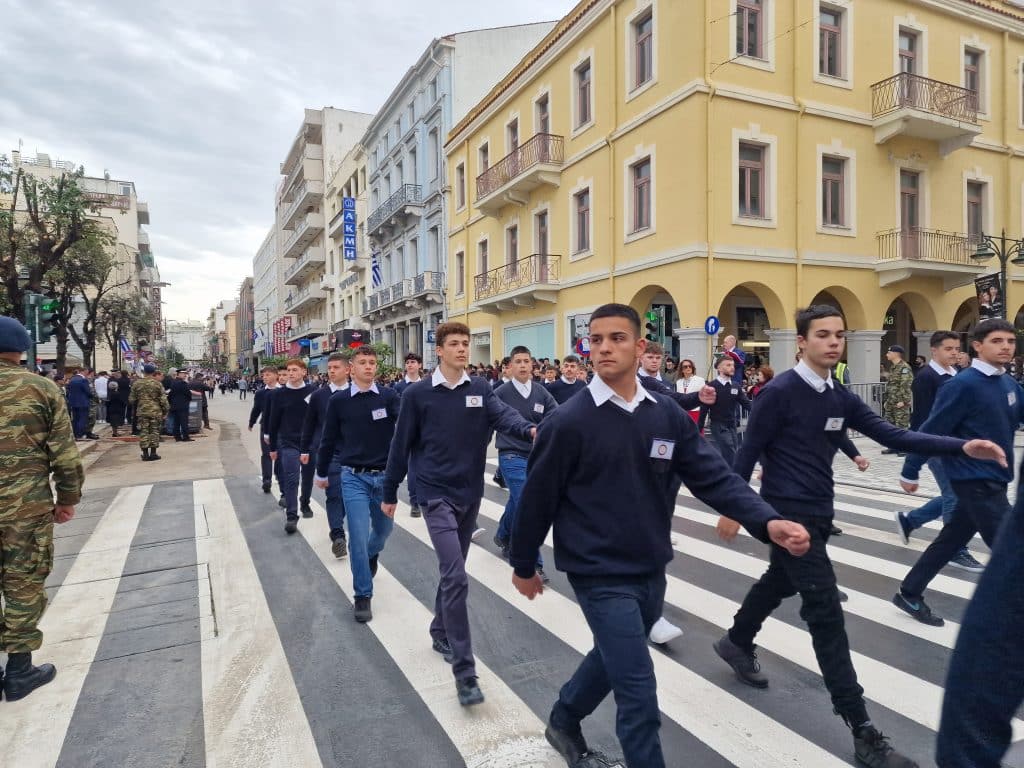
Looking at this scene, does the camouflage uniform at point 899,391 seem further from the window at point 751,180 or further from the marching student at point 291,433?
the marching student at point 291,433

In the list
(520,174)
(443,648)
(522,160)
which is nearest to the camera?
(443,648)

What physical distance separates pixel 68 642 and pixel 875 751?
4870 mm

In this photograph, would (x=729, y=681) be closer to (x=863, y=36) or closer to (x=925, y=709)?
(x=925, y=709)

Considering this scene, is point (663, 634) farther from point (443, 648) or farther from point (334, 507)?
point (334, 507)

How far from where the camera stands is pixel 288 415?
313 inches

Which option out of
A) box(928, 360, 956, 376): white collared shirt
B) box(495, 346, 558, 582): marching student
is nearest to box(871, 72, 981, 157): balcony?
box(928, 360, 956, 376): white collared shirt

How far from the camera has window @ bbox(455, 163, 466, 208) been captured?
27.8 m

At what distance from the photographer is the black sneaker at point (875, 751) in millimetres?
2746

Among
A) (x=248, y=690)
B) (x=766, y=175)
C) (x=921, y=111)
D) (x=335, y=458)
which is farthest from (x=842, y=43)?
(x=248, y=690)

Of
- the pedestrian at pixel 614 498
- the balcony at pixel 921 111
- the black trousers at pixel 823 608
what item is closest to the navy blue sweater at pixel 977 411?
the black trousers at pixel 823 608

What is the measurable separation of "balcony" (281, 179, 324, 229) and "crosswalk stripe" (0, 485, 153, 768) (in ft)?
154

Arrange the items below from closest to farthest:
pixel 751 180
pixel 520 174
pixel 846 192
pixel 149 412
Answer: pixel 149 412 → pixel 751 180 → pixel 846 192 → pixel 520 174

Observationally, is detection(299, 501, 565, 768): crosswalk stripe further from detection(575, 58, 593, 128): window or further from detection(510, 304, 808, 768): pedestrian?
detection(575, 58, 593, 128): window

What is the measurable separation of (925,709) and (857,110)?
17.7 metres
